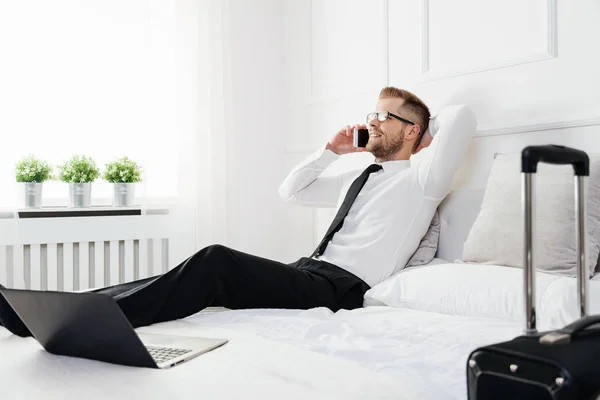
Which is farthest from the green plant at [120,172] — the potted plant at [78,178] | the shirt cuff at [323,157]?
the shirt cuff at [323,157]

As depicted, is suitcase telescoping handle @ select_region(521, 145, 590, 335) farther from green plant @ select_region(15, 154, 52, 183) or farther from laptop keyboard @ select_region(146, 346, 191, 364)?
green plant @ select_region(15, 154, 52, 183)

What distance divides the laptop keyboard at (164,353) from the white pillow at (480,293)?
2.60 feet

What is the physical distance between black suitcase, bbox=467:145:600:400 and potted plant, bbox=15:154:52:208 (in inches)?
91.5

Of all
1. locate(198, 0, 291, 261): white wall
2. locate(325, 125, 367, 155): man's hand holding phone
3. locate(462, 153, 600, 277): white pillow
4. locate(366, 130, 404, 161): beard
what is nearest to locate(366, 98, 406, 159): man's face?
locate(366, 130, 404, 161): beard

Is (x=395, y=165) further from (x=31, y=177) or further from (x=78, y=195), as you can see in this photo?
(x=31, y=177)

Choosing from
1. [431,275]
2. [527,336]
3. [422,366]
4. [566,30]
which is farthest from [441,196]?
[527,336]

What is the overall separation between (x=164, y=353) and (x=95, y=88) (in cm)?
226

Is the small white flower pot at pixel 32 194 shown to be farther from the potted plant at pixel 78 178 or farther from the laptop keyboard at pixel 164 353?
the laptop keyboard at pixel 164 353

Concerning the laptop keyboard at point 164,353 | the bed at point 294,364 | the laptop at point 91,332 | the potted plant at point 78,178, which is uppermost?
the potted plant at point 78,178

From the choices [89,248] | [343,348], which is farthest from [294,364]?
[89,248]

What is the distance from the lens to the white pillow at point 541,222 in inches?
73.6

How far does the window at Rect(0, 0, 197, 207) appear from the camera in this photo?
117 inches

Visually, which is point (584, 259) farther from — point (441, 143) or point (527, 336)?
point (441, 143)

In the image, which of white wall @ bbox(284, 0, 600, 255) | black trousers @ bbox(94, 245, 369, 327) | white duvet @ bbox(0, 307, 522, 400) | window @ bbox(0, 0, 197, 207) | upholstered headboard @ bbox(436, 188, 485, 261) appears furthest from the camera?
window @ bbox(0, 0, 197, 207)
